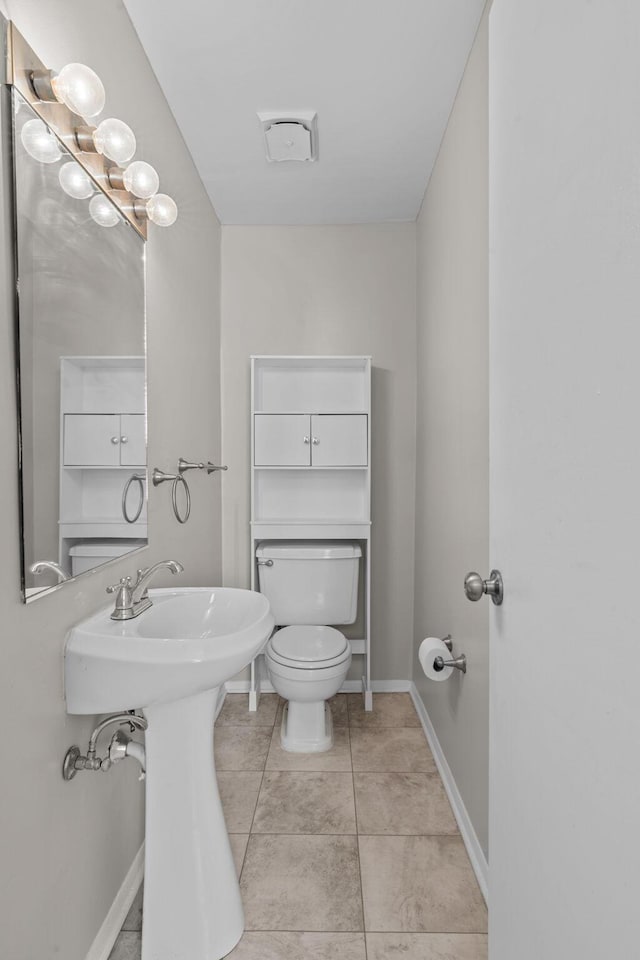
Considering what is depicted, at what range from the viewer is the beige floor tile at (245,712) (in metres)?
2.45

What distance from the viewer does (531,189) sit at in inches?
28.3

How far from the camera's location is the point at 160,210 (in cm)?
155

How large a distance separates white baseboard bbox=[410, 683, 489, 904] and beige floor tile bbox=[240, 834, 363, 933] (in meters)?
0.35

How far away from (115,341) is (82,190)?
1.15ft

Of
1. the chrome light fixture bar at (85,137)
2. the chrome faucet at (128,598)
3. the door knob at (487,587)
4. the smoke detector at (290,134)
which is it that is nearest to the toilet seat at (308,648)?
the chrome faucet at (128,598)

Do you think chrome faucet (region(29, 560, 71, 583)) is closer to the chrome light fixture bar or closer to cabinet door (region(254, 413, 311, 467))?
the chrome light fixture bar

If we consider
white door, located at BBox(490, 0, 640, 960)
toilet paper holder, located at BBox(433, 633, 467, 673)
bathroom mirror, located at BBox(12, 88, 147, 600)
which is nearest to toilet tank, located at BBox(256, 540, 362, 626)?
toilet paper holder, located at BBox(433, 633, 467, 673)

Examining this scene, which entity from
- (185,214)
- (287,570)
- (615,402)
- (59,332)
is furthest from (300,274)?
(615,402)

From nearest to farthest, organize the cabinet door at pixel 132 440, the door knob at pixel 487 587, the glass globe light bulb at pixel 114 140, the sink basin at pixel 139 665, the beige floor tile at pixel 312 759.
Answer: the door knob at pixel 487 587 < the sink basin at pixel 139 665 < the glass globe light bulb at pixel 114 140 < the cabinet door at pixel 132 440 < the beige floor tile at pixel 312 759

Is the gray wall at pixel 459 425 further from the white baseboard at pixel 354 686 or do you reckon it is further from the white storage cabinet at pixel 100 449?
the white storage cabinet at pixel 100 449

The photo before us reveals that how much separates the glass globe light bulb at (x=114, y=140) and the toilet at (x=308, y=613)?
171 centimetres

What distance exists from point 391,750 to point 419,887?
28.4 inches

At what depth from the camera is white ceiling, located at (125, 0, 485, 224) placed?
152cm

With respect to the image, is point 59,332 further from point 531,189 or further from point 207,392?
point 207,392
